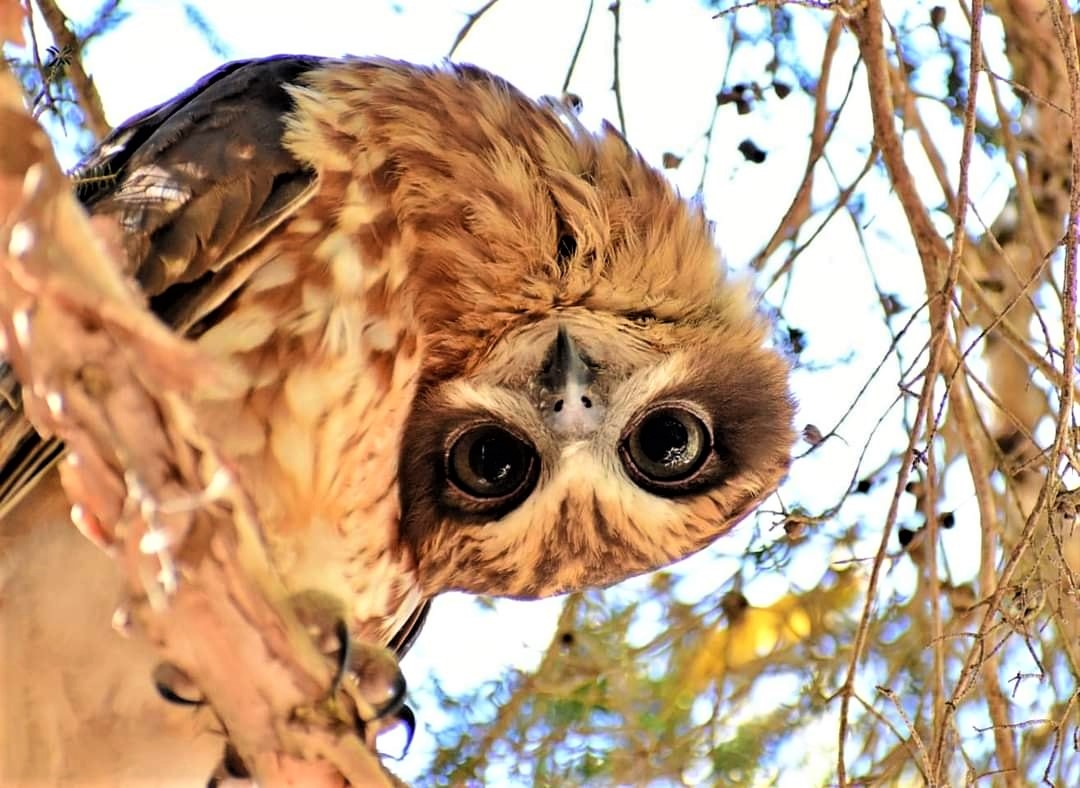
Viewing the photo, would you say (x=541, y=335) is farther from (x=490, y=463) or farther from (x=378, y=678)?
(x=378, y=678)

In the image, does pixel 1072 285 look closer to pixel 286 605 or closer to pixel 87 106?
pixel 286 605

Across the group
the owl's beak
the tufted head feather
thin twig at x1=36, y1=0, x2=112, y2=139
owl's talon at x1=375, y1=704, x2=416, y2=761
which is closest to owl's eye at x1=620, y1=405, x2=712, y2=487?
the tufted head feather

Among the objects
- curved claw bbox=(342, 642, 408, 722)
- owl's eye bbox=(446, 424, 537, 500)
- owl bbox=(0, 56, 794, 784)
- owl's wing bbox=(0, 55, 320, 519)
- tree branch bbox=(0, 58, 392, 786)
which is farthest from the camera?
owl's eye bbox=(446, 424, 537, 500)

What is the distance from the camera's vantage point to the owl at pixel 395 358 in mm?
3090

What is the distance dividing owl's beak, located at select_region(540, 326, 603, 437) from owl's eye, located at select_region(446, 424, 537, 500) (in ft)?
0.38

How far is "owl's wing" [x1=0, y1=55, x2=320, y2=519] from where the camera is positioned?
291cm

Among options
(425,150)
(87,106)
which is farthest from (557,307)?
(87,106)

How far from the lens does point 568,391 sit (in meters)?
3.24

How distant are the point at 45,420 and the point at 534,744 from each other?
2654 millimetres

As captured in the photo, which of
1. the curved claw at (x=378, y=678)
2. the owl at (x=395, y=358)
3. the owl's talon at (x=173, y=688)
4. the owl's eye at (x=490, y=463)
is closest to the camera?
the owl's talon at (x=173, y=688)

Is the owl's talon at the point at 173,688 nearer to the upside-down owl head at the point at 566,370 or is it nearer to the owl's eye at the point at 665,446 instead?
the upside-down owl head at the point at 566,370

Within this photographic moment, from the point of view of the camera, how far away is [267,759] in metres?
2.08

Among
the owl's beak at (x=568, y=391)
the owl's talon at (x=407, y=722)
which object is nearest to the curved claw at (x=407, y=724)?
the owl's talon at (x=407, y=722)

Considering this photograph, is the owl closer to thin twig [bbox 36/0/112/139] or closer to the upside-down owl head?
the upside-down owl head
